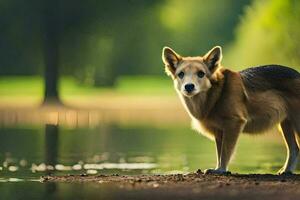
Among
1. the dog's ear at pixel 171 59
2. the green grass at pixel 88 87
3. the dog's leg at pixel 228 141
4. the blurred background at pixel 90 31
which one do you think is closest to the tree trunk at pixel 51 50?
the blurred background at pixel 90 31

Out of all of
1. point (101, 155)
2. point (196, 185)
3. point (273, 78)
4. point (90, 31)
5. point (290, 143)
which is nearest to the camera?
point (196, 185)

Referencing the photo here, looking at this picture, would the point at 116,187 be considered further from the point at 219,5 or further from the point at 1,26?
the point at 219,5

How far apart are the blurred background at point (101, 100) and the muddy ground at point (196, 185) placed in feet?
5.93

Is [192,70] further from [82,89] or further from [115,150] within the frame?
[82,89]

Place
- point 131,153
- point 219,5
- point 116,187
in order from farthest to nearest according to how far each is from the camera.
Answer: point 219,5, point 131,153, point 116,187

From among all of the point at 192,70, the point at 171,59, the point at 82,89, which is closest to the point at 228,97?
the point at 192,70

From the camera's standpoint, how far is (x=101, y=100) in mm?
63094

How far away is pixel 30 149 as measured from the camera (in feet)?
85.9

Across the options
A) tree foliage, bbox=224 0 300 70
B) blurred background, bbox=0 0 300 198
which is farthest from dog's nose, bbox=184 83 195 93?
tree foliage, bbox=224 0 300 70

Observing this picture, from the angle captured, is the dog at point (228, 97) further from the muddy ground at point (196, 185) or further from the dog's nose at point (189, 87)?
the muddy ground at point (196, 185)

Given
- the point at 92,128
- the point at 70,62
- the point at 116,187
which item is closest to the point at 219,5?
the point at 70,62

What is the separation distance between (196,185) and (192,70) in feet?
6.39

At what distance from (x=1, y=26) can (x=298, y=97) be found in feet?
123

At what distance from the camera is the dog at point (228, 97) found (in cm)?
1798
